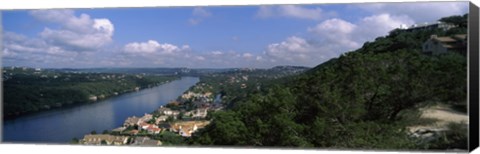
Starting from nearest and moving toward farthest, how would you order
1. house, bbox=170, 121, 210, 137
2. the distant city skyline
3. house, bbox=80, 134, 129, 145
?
the distant city skyline → house, bbox=170, 121, 210, 137 → house, bbox=80, 134, 129, 145

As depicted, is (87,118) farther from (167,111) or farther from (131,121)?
(167,111)

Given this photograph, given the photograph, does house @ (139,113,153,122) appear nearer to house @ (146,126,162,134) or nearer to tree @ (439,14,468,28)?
house @ (146,126,162,134)

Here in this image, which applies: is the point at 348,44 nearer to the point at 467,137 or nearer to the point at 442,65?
the point at 442,65

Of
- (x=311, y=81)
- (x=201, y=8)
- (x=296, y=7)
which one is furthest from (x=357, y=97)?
(x=201, y=8)

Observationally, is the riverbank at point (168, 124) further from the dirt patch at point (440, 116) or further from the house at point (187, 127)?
the dirt patch at point (440, 116)

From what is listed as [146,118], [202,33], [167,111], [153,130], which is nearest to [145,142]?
[153,130]

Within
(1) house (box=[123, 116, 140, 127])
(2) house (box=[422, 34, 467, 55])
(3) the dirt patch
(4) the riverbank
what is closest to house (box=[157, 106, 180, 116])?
(4) the riverbank
